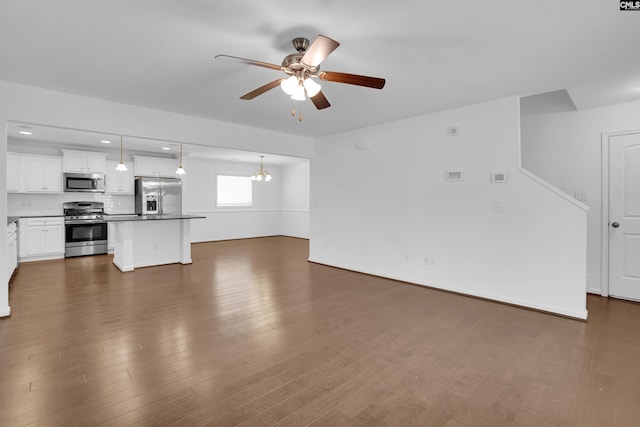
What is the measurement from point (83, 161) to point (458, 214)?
7.95 metres

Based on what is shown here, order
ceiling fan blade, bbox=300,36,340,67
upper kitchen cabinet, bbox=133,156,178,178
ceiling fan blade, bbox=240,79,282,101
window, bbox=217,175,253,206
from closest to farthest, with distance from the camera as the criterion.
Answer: ceiling fan blade, bbox=300,36,340,67, ceiling fan blade, bbox=240,79,282,101, upper kitchen cabinet, bbox=133,156,178,178, window, bbox=217,175,253,206

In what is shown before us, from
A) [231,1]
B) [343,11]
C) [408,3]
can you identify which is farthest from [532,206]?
[231,1]

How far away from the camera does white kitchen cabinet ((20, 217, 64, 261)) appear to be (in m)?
6.13

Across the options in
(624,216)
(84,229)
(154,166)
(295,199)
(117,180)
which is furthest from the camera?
(295,199)

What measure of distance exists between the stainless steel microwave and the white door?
963 cm

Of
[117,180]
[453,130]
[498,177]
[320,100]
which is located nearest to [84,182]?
[117,180]

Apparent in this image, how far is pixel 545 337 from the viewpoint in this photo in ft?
9.59

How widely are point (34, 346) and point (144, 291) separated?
1.64 meters

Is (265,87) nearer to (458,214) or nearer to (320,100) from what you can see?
(320,100)

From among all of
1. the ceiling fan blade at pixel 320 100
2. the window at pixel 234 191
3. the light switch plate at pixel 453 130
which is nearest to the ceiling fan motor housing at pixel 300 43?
the ceiling fan blade at pixel 320 100

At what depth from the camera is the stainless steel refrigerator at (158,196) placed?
7730mm

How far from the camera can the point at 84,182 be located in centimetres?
703

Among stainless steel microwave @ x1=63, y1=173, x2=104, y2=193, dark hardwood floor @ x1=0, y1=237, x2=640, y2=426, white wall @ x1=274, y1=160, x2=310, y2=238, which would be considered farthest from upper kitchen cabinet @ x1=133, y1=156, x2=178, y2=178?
dark hardwood floor @ x1=0, y1=237, x2=640, y2=426

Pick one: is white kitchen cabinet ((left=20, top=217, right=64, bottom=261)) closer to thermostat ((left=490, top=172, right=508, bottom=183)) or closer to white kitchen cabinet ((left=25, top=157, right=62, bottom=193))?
white kitchen cabinet ((left=25, top=157, right=62, bottom=193))
